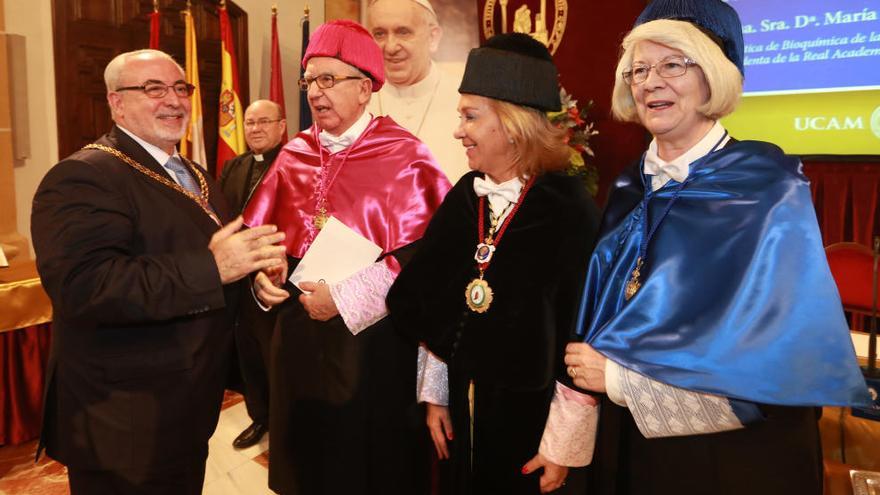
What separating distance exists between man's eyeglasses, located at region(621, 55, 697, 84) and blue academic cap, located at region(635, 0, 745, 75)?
79mm

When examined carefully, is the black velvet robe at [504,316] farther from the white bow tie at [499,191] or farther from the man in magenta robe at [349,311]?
the man in magenta robe at [349,311]

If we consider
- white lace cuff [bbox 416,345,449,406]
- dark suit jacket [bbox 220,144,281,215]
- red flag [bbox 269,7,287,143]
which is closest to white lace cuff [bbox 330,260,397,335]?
white lace cuff [bbox 416,345,449,406]

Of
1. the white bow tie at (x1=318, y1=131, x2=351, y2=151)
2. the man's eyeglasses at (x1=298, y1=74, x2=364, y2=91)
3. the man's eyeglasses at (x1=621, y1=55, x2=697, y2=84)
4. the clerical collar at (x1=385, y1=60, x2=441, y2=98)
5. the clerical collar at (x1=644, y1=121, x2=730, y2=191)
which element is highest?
the clerical collar at (x1=385, y1=60, x2=441, y2=98)

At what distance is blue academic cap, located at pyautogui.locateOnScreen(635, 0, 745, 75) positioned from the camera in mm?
1335

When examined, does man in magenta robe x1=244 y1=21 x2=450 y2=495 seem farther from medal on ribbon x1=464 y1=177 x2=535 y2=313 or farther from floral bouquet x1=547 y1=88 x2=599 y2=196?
floral bouquet x1=547 y1=88 x2=599 y2=196

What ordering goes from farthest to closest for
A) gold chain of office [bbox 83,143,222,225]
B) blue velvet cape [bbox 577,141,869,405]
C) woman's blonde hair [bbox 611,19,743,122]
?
gold chain of office [bbox 83,143,222,225]
woman's blonde hair [bbox 611,19,743,122]
blue velvet cape [bbox 577,141,869,405]

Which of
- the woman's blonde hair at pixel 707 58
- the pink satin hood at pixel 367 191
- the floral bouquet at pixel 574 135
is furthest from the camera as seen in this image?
the floral bouquet at pixel 574 135

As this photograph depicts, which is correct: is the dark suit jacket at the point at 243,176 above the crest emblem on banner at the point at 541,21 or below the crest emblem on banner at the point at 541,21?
below

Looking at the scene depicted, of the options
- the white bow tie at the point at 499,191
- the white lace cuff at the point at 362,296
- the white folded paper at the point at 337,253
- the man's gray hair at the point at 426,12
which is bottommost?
the white lace cuff at the point at 362,296

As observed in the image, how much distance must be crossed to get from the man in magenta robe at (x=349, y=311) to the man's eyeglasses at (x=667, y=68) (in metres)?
0.97

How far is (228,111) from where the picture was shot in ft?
20.0

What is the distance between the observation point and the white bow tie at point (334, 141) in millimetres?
2269

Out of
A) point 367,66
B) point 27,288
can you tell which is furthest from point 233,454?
point 367,66

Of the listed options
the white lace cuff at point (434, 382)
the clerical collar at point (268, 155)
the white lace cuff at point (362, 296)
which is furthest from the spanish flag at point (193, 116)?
the white lace cuff at point (434, 382)
